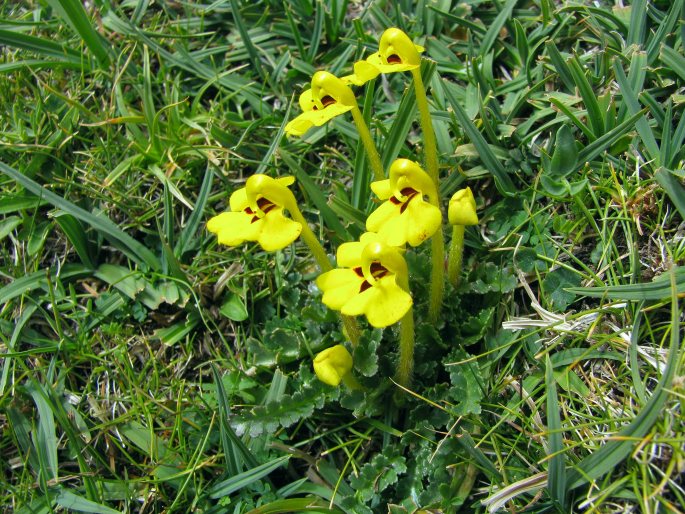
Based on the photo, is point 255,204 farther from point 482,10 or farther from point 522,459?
point 482,10

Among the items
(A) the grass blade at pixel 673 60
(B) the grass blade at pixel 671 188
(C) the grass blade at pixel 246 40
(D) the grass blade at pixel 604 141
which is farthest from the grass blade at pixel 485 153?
(C) the grass blade at pixel 246 40

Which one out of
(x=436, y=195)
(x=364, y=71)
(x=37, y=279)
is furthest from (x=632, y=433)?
(x=37, y=279)

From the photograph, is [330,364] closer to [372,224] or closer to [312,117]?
[372,224]

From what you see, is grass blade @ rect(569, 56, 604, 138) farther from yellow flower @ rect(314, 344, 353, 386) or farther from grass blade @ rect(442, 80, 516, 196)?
yellow flower @ rect(314, 344, 353, 386)

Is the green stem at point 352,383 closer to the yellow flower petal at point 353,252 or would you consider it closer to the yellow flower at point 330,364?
the yellow flower at point 330,364

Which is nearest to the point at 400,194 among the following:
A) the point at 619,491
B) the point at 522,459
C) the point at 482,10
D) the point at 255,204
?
the point at 255,204

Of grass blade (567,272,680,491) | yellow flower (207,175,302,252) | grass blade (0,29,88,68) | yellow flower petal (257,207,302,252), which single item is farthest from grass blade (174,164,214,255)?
grass blade (567,272,680,491)
